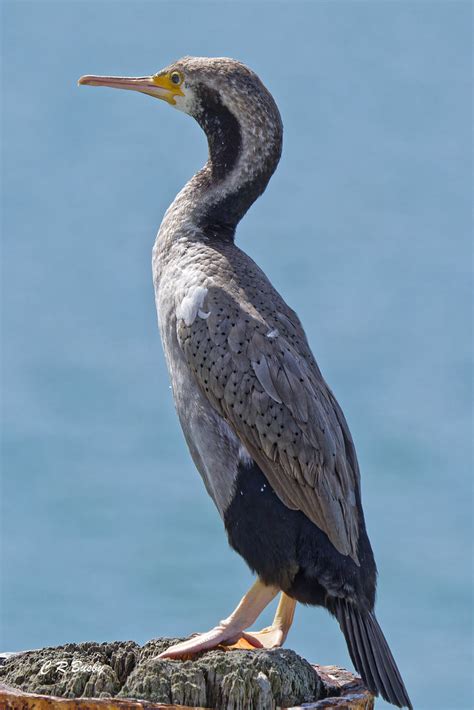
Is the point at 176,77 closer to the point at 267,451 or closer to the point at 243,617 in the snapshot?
the point at 267,451

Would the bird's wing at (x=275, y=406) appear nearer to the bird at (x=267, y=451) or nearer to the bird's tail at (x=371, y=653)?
the bird at (x=267, y=451)

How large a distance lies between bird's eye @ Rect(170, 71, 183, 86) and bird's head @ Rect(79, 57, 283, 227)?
0.13ft

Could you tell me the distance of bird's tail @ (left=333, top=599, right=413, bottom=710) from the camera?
6152mm

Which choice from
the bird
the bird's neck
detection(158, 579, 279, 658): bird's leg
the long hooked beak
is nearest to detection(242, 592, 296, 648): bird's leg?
the bird

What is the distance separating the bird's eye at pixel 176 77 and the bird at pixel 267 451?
1126mm

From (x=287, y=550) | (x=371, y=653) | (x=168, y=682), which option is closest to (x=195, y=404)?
(x=287, y=550)

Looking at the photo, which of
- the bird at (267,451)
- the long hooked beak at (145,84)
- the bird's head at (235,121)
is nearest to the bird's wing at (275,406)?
the bird at (267,451)

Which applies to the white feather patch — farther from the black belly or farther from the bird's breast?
the black belly

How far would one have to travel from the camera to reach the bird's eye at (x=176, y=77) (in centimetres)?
773

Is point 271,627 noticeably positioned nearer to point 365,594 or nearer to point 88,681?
point 365,594

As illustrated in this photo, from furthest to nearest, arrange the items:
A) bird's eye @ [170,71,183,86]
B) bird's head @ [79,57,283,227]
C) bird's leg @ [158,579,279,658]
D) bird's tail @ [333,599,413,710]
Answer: bird's eye @ [170,71,183,86]
bird's head @ [79,57,283,227]
bird's leg @ [158,579,279,658]
bird's tail @ [333,599,413,710]

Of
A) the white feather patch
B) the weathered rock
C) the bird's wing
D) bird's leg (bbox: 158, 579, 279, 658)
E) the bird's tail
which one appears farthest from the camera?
the white feather patch

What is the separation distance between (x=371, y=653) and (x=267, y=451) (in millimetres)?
1172

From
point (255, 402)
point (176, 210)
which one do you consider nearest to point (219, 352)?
point (255, 402)
